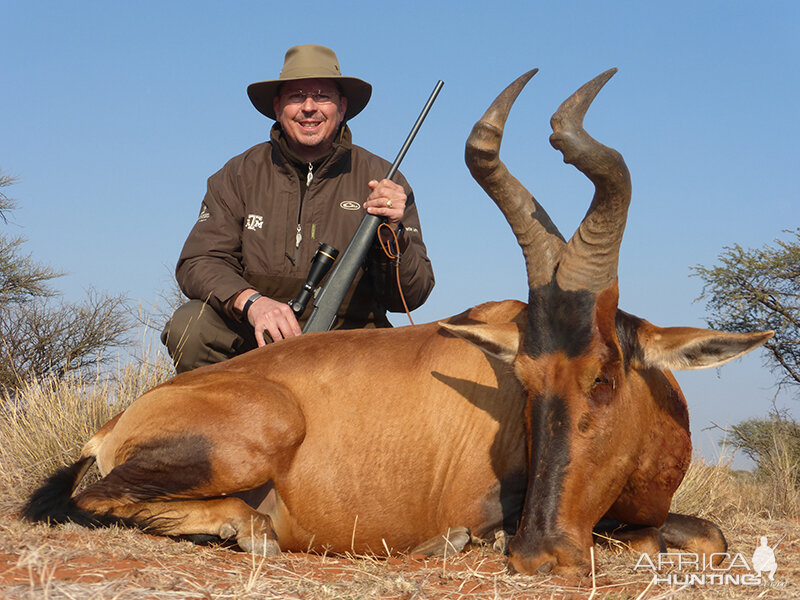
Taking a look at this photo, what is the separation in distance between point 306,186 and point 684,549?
4.38 metres

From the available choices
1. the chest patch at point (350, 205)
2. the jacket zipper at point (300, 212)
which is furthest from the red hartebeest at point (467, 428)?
the chest patch at point (350, 205)

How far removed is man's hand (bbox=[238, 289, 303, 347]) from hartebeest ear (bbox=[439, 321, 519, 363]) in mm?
2035

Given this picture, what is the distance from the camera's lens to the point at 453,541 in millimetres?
4531

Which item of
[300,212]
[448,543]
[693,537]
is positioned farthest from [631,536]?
[300,212]

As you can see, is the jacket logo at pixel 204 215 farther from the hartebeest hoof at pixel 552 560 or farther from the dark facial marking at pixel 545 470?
the hartebeest hoof at pixel 552 560

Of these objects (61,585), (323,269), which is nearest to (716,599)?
(61,585)

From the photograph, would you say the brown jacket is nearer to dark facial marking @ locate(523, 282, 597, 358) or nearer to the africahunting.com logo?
dark facial marking @ locate(523, 282, 597, 358)

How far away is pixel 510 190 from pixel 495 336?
831 millimetres

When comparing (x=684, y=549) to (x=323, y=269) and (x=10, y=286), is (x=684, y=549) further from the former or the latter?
(x=10, y=286)

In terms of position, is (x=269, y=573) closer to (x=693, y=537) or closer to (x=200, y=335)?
(x=693, y=537)

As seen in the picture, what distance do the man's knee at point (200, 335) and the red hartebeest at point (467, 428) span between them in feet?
5.73

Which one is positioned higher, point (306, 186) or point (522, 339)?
point (306, 186)

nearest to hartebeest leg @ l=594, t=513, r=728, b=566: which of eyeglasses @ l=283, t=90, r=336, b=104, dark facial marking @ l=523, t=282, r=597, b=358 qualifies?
dark facial marking @ l=523, t=282, r=597, b=358

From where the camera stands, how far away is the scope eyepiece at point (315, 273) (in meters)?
6.70
